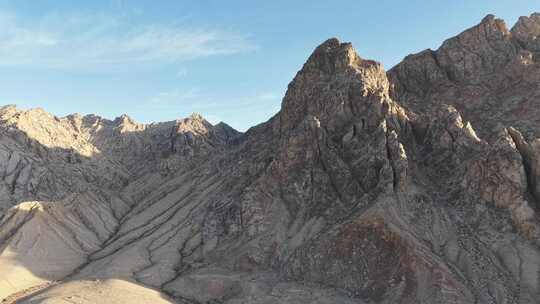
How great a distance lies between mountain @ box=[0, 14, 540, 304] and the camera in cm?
6488

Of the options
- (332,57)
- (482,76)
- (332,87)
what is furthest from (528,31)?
(332,87)

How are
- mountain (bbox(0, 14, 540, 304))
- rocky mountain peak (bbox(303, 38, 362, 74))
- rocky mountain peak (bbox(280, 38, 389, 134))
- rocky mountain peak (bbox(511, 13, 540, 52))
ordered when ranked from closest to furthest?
mountain (bbox(0, 14, 540, 304)) < rocky mountain peak (bbox(280, 38, 389, 134)) < rocky mountain peak (bbox(303, 38, 362, 74)) < rocky mountain peak (bbox(511, 13, 540, 52))

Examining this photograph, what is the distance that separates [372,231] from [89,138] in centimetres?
15053

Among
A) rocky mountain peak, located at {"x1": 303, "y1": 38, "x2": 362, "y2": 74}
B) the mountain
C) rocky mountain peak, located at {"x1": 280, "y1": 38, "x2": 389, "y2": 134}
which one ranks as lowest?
the mountain

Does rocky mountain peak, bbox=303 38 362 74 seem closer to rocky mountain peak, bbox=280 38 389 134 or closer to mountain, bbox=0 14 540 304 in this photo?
rocky mountain peak, bbox=280 38 389 134

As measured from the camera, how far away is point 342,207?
80688mm

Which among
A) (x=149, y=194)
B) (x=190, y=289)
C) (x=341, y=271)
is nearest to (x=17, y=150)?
(x=149, y=194)

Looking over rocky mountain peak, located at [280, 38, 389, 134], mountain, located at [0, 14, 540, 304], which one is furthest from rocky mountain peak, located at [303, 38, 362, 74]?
mountain, located at [0, 14, 540, 304]

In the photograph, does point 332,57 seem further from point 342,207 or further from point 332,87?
point 342,207

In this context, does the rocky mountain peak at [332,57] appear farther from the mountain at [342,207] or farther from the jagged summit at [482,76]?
the jagged summit at [482,76]

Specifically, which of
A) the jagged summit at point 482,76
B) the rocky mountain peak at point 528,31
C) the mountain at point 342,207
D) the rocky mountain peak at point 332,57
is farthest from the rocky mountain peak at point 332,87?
the rocky mountain peak at point 528,31

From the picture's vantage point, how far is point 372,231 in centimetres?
6862

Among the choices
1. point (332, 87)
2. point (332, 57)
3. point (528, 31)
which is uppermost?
point (528, 31)

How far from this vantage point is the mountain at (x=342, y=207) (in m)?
64.9
